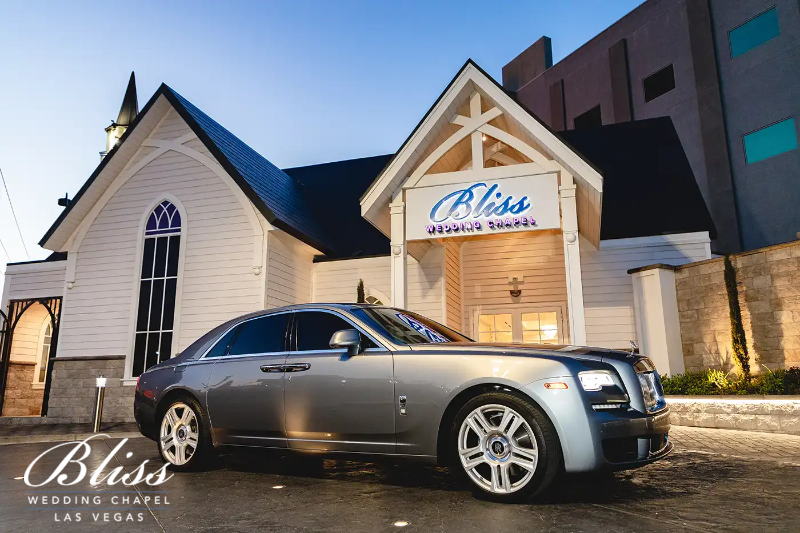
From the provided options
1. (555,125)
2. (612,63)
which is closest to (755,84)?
(612,63)

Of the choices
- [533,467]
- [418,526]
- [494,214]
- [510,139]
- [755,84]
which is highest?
[755,84]

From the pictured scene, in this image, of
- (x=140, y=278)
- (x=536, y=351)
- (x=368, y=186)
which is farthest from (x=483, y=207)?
(x=140, y=278)

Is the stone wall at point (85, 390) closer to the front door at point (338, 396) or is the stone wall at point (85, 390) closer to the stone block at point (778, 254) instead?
the front door at point (338, 396)

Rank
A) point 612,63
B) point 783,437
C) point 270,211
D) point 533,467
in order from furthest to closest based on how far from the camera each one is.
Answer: point 612,63 < point 270,211 < point 783,437 < point 533,467

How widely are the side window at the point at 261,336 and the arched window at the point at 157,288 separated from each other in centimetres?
889

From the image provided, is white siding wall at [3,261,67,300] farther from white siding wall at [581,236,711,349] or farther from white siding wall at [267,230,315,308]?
white siding wall at [581,236,711,349]

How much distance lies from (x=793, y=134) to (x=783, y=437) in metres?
17.8

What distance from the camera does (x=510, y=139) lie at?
10836mm

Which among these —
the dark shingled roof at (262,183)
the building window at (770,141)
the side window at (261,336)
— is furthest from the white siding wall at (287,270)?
the building window at (770,141)

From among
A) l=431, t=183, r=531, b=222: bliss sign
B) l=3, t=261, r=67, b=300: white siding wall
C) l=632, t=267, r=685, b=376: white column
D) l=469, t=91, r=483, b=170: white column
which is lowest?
l=632, t=267, r=685, b=376: white column

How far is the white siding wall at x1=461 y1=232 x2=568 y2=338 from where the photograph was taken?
14.6m

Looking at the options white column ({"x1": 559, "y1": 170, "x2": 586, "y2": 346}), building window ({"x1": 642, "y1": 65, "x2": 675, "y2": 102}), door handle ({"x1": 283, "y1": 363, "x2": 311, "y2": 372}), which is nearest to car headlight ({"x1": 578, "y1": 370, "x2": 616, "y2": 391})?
door handle ({"x1": 283, "y1": 363, "x2": 311, "y2": 372})

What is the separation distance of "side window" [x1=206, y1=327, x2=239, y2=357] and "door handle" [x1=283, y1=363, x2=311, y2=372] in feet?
3.27

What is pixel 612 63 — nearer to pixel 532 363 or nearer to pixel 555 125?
pixel 555 125
